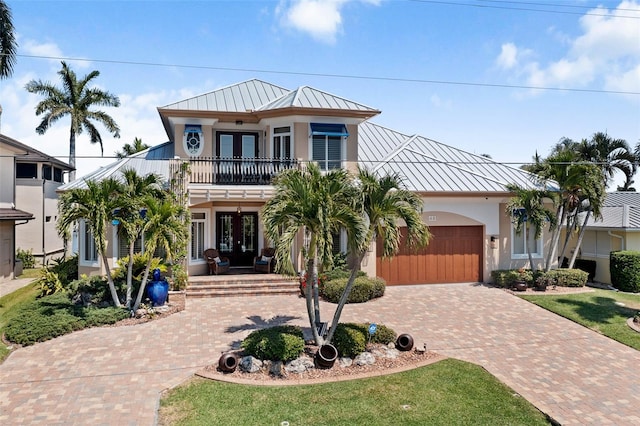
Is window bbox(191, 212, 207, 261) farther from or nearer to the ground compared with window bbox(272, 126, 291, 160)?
nearer to the ground

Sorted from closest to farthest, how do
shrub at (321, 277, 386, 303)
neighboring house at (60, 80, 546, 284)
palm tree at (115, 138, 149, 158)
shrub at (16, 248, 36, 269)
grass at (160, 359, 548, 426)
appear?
grass at (160, 359, 548, 426), shrub at (321, 277, 386, 303), neighboring house at (60, 80, 546, 284), shrub at (16, 248, 36, 269), palm tree at (115, 138, 149, 158)

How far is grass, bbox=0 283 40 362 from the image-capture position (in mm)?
13531

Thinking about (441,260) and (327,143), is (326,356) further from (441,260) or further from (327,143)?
(327,143)

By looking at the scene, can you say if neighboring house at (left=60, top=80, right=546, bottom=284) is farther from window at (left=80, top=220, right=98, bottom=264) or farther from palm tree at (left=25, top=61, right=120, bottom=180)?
palm tree at (left=25, top=61, right=120, bottom=180)

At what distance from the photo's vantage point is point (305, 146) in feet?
60.4

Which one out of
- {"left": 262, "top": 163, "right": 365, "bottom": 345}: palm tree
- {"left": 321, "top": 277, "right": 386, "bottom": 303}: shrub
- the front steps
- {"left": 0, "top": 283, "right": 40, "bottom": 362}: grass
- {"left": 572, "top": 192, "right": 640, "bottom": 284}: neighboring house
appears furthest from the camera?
{"left": 572, "top": 192, "right": 640, "bottom": 284}: neighboring house

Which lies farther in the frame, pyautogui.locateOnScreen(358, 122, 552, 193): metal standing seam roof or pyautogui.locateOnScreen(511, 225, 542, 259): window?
pyautogui.locateOnScreen(511, 225, 542, 259): window

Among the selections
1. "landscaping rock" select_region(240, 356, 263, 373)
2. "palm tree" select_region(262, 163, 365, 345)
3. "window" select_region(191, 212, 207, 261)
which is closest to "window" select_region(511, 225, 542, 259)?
"palm tree" select_region(262, 163, 365, 345)

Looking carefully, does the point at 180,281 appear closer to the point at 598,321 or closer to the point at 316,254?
the point at 316,254

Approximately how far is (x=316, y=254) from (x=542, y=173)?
13338 mm

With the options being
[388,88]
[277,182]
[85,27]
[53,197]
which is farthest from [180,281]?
[53,197]

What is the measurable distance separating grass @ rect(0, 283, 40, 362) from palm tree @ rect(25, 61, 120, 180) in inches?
693

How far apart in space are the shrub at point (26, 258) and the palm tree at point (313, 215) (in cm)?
2325

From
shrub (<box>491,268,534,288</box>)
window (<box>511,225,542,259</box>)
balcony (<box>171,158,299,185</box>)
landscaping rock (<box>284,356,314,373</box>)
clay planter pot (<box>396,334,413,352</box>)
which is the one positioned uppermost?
balcony (<box>171,158,299,185</box>)
